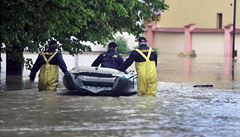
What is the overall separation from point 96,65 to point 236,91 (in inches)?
183

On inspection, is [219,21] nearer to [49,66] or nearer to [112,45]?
[112,45]

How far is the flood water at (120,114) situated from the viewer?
11.0m

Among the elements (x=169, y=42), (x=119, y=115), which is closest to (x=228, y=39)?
(x=169, y=42)

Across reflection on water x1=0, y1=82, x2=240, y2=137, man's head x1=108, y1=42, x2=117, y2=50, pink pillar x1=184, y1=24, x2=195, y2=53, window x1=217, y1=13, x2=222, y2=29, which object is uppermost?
window x1=217, y1=13, x2=222, y2=29

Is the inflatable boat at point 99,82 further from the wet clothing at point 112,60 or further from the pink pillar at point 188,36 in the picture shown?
the pink pillar at point 188,36

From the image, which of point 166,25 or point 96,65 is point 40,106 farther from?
point 166,25

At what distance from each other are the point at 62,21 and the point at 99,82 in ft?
5.89

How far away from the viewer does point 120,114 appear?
525 inches

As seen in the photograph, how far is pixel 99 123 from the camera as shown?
38.9ft

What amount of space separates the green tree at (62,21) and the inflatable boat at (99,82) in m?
1.20

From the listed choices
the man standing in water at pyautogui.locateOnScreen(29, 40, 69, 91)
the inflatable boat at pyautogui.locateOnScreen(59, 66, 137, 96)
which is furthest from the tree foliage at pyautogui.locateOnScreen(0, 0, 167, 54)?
the inflatable boat at pyautogui.locateOnScreen(59, 66, 137, 96)

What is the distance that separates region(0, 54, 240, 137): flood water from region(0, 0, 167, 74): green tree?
167 cm

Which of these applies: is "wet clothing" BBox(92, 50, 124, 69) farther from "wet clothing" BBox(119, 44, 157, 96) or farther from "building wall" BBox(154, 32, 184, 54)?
"building wall" BBox(154, 32, 184, 54)

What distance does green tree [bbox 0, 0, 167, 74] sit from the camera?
16.1 m
